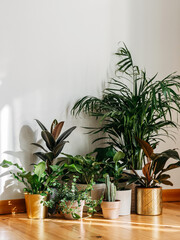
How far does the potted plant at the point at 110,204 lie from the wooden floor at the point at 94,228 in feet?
0.18

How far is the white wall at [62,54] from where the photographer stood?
3355mm

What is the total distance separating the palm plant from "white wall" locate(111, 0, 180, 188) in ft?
0.54

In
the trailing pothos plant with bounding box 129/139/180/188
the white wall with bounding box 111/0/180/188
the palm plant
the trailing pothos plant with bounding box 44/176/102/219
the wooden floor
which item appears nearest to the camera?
the wooden floor

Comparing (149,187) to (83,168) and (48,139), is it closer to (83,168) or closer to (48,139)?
(83,168)

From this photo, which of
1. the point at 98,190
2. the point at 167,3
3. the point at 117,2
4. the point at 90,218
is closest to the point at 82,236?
the point at 90,218

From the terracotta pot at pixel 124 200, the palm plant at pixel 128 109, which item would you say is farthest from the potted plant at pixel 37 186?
the palm plant at pixel 128 109

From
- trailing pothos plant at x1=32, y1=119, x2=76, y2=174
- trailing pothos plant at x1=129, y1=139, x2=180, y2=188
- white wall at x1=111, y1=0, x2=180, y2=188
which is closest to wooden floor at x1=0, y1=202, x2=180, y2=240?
trailing pothos plant at x1=129, y1=139, x2=180, y2=188

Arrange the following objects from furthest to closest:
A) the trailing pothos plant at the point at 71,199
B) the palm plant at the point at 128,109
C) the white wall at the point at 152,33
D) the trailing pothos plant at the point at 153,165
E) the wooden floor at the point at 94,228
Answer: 1. the white wall at the point at 152,33
2. the palm plant at the point at 128,109
3. the trailing pothos plant at the point at 153,165
4. the trailing pothos plant at the point at 71,199
5. the wooden floor at the point at 94,228

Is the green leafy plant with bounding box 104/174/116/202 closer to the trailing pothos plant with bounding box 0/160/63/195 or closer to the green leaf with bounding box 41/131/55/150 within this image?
the trailing pothos plant with bounding box 0/160/63/195

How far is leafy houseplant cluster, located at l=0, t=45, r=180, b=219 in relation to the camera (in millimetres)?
3088

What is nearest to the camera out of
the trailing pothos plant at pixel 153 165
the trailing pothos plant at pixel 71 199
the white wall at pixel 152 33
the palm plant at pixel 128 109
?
the trailing pothos plant at pixel 71 199

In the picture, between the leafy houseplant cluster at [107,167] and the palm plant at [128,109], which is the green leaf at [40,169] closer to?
the leafy houseplant cluster at [107,167]

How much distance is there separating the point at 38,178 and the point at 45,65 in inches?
40.3

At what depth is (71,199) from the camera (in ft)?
10.1
